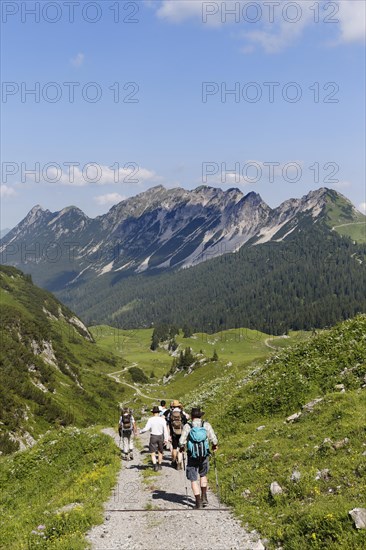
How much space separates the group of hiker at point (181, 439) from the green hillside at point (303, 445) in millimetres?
1513

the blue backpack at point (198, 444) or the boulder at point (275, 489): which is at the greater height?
the blue backpack at point (198, 444)

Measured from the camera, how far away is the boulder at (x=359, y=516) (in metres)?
11.1

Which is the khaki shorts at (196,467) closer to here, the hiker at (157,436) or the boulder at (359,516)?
the hiker at (157,436)

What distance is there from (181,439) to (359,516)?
25.8 ft

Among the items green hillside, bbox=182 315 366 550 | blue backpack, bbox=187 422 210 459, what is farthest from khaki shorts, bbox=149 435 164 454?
blue backpack, bbox=187 422 210 459

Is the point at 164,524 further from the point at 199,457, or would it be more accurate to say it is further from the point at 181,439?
the point at 181,439

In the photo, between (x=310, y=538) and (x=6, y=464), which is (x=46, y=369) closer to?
(x=6, y=464)

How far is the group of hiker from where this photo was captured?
16688 mm

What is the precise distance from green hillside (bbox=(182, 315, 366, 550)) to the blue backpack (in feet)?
6.66

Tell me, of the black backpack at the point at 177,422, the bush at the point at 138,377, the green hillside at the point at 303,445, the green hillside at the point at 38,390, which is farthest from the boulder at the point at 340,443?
the bush at the point at 138,377

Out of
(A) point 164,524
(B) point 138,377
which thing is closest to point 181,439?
(A) point 164,524

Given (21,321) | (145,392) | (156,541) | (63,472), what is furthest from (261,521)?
(145,392)

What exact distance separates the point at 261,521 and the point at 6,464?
19.9 metres

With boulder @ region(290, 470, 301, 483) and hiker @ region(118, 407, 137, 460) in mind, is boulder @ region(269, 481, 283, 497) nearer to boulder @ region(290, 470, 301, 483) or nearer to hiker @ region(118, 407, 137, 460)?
boulder @ region(290, 470, 301, 483)
